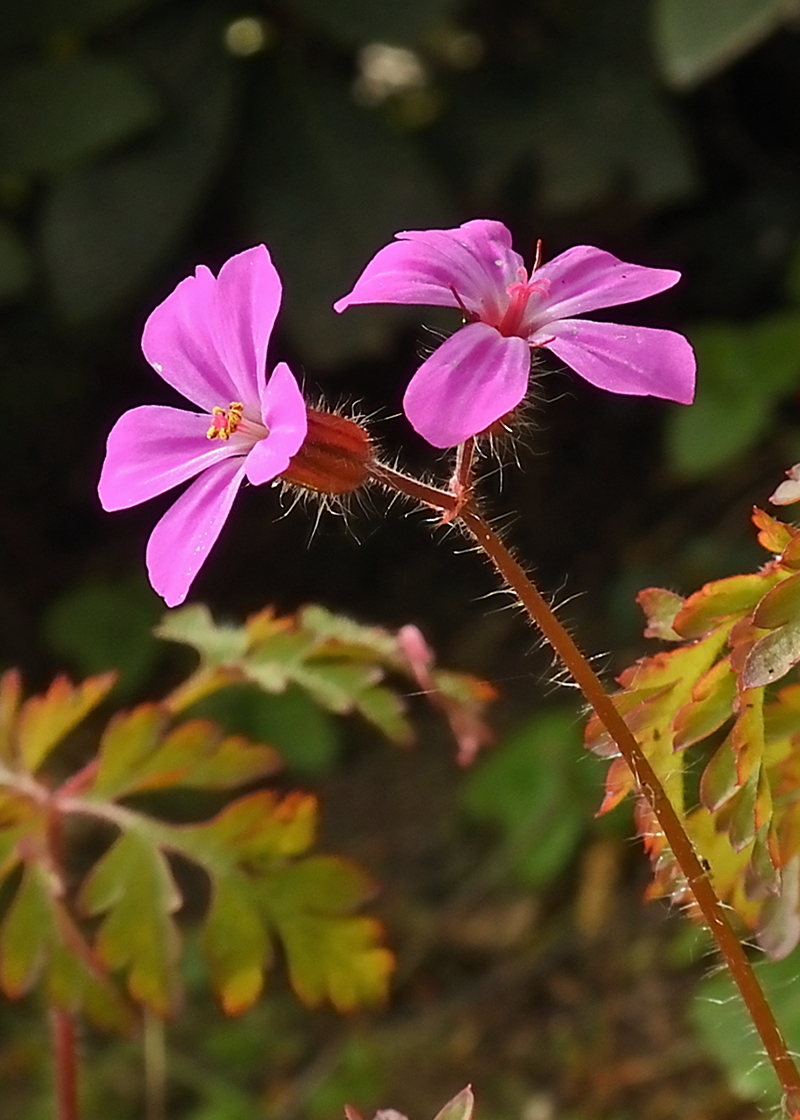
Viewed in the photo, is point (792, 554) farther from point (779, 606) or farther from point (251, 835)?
point (251, 835)

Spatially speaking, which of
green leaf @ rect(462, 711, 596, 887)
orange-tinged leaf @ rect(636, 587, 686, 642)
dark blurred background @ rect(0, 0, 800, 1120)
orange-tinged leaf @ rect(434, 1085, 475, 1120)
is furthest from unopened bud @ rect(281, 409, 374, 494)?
dark blurred background @ rect(0, 0, 800, 1120)

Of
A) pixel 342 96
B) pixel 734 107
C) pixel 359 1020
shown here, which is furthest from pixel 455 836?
pixel 734 107

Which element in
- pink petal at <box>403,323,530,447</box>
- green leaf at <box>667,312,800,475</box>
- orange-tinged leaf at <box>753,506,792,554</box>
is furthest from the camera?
green leaf at <box>667,312,800,475</box>

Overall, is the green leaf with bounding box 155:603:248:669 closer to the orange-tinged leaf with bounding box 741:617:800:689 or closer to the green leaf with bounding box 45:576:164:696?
the orange-tinged leaf with bounding box 741:617:800:689

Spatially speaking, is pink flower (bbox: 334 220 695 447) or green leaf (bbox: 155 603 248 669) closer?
pink flower (bbox: 334 220 695 447)

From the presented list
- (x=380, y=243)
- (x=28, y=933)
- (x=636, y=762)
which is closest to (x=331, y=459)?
(x=636, y=762)

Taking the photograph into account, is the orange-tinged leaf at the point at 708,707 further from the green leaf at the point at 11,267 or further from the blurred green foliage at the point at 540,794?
the green leaf at the point at 11,267

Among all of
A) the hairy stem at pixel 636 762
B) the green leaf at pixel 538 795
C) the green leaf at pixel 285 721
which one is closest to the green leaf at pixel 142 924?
the hairy stem at pixel 636 762
